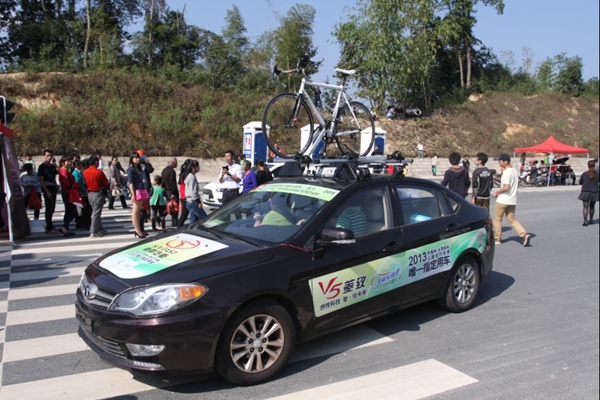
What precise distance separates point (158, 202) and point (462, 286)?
297 inches

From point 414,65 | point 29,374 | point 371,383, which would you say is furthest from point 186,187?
point 414,65

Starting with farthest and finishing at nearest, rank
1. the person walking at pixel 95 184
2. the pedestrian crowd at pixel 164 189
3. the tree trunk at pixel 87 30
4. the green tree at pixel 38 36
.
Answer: the tree trunk at pixel 87 30 → the green tree at pixel 38 36 → the person walking at pixel 95 184 → the pedestrian crowd at pixel 164 189

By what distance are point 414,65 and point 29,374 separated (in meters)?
34.3

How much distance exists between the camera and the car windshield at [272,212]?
15.3ft

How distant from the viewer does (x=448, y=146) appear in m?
36.8

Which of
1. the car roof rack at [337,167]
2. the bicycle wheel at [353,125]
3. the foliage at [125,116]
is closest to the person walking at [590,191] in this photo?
the bicycle wheel at [353,125]

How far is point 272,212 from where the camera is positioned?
197 inches

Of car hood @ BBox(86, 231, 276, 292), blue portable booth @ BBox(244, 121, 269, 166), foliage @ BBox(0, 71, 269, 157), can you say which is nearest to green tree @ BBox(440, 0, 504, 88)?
foliage @ BBox(0, 71, 269, 157)

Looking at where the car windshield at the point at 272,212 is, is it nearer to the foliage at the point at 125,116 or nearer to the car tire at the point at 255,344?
the car tire at the point at 255,344

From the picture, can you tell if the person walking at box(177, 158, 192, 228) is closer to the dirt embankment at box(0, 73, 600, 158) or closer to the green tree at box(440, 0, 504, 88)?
the dirt embankment at box(0, 73, 600, 158)

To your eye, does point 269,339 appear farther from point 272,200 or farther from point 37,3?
point 37,3

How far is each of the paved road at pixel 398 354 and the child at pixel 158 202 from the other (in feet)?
13.5

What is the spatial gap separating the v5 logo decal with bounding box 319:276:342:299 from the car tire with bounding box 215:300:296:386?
41cm

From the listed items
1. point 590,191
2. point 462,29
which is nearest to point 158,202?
point 590,191
